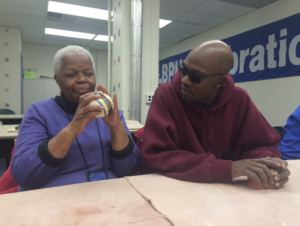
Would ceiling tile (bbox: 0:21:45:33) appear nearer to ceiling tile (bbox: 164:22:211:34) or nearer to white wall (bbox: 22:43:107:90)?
white wall (bbox: 22:43:107:90)

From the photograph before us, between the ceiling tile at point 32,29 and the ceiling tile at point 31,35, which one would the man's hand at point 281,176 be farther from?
the ceiling tile at point 31,35

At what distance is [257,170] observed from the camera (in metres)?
0.81

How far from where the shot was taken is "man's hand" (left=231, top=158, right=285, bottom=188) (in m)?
0.79

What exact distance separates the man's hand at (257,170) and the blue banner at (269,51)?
3.46m

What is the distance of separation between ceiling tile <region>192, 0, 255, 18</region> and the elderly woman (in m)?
3.78

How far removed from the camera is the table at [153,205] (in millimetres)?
567

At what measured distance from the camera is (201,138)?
1133 millimetres

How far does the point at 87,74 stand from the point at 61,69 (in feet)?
0.43

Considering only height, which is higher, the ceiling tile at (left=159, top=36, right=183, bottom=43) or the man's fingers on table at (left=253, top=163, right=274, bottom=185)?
the ceiling tile at (left=159, top=36, right=183, bottom=43)

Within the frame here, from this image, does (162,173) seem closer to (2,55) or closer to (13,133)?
(13,133)

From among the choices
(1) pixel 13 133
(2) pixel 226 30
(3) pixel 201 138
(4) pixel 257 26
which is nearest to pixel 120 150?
(3) pixel 201 138

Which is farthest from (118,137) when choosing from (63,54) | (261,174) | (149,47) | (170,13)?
(170,13)

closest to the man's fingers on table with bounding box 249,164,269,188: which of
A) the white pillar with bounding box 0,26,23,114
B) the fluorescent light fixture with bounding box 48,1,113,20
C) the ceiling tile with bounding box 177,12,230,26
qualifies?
the ceiling tile with bounding box 177,12,230,26

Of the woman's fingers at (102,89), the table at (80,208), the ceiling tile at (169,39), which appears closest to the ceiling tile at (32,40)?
the ceiling tile at (169,39)
